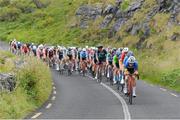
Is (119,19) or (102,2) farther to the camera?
(102,2)

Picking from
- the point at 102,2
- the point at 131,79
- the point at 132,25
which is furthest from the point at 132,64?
the point at 102,2

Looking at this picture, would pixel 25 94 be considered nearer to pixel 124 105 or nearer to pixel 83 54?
pixel 124 105

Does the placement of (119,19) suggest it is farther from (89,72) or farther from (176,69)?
(176,69)

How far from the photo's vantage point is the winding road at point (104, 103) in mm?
17438

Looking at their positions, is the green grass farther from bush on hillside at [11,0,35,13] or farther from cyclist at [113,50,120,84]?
bush on hillside at [11,0,35,13]

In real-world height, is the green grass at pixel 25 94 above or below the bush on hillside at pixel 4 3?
below

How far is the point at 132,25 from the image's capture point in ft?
158

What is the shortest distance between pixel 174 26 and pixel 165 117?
→ 2595 cm

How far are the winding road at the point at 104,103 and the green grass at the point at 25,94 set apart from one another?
382 mm

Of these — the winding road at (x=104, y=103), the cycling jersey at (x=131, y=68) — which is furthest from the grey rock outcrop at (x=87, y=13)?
the cycling jersey at (x=131, y=68)

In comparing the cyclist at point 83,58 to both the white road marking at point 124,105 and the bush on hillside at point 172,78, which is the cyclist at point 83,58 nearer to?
the bush on hillside at point 172,78

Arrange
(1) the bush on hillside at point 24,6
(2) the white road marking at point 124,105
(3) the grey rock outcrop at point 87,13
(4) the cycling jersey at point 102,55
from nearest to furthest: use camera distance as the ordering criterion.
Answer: (2) the white road marking at point 124,105 → (4) the cycling jersey at point 102,55 → (3) the grey rock outcrop at point 87,13 → (1) the bush on hillside at point 24,6

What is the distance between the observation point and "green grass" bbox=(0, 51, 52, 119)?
56.2ft

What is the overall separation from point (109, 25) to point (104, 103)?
34163 mm
